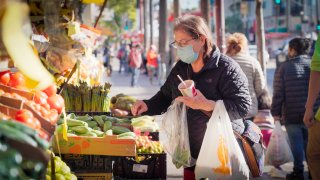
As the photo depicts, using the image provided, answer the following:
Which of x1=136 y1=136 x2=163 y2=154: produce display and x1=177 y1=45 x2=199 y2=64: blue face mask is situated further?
x1=136 y1=136 x2=163 y2=154: produce display

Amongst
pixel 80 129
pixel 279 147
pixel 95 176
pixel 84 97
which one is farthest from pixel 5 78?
pixel 279 147

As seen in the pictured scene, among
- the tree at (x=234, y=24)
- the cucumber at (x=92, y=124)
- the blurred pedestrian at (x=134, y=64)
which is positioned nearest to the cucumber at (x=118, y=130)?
the cucumber at (x=92, y=124)

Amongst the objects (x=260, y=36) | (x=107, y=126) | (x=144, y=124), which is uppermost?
(x=260, y=36)

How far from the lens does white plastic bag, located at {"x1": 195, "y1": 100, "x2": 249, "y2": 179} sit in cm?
384

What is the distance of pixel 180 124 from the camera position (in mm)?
4148

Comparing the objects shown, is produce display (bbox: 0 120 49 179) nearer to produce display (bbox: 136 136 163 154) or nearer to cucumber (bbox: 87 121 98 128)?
cucumber (bbox: 87 121 98 128)

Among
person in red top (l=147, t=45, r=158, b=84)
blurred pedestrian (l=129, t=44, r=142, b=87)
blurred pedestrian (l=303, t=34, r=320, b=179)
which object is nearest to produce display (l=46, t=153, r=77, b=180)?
blurred pedestrian (l=303, t=34, r=320, b=179)

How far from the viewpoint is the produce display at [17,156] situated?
7.42 ft

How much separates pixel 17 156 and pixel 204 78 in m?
2.01

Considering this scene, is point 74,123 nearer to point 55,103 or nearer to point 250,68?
point 55,103

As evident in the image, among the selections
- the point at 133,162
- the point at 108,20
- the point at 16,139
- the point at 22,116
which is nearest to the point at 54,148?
the point at 133,162

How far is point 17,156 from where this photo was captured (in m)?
2.30

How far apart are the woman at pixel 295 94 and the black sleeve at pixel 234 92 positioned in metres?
3.11

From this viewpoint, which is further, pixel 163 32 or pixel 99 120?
pixel 163 32
